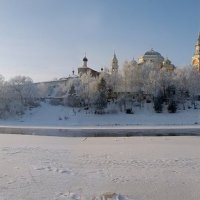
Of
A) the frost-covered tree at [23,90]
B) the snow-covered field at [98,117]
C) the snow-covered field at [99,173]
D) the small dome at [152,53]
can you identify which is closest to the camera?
the snow-covered field at [99,173]

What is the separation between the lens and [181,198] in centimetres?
720

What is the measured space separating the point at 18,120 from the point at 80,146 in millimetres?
40123

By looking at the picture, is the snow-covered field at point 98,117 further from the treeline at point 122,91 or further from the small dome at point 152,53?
the small dome at point 152,53

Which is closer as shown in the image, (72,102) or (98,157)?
(98,157)

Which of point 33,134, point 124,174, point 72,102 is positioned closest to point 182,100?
point 72,102

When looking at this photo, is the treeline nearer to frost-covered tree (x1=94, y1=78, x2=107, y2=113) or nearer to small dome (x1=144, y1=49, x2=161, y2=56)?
frost-covered tree (x1=94, y1=78, x2=107, y2=113)

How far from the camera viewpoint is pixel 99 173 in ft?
29.3

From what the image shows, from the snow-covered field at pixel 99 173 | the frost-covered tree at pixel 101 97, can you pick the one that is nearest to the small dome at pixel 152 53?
the frost-covered tree at pixel 101 97

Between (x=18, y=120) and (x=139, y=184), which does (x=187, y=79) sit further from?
(x=139, y=184)

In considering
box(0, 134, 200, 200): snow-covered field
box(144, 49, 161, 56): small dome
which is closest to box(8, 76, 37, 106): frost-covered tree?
box(144, 49, 161, 56): small dome

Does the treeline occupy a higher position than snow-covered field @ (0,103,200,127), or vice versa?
the treeline

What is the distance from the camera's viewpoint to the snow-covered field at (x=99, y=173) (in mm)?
7371

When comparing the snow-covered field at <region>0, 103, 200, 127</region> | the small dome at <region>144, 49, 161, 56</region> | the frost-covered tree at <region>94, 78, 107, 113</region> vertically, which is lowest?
the snow-covered field at <region>0, 103, 200, 127</region>

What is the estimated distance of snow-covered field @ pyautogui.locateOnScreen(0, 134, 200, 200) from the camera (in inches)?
290
